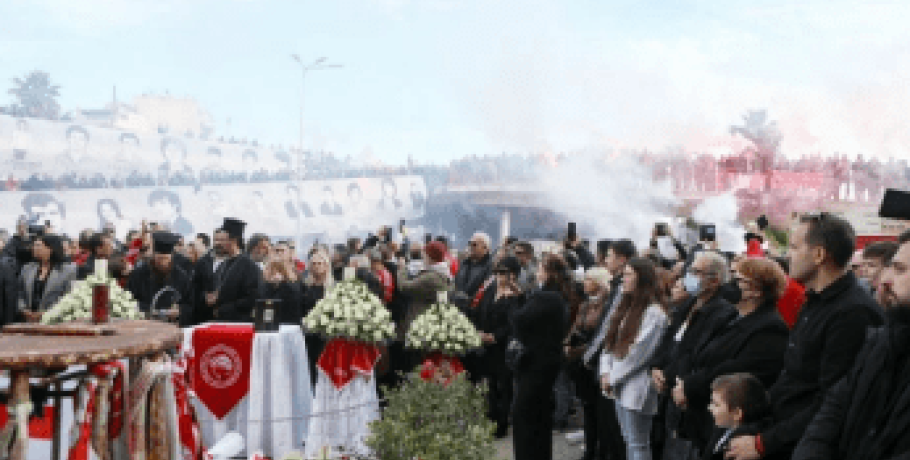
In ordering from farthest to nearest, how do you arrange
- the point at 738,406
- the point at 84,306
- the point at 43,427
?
the point at 84,306
the point at 43,427
the point at 738,406

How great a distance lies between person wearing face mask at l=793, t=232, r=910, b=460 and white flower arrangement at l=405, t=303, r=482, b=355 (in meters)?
4.42

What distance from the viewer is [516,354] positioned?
6.80 metres

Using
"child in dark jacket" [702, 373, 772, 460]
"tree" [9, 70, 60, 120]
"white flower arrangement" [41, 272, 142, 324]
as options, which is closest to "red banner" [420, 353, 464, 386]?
"white flower arrangement" [41, 272, 142, 324]

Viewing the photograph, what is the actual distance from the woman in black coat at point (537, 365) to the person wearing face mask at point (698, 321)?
3.27 ft

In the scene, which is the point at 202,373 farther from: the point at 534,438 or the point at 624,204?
the point at 624,204

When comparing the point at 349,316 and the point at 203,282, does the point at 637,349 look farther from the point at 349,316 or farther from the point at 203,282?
the point at 203,282

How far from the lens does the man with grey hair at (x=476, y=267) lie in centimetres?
990

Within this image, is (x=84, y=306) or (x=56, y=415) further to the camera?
(x=84, y=306)

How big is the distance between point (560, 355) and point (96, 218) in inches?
981

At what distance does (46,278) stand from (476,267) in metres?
4.82

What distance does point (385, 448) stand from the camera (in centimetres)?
501

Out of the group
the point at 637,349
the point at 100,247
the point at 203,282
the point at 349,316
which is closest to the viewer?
the point at 637,349

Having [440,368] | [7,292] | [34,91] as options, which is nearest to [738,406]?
[440,368]

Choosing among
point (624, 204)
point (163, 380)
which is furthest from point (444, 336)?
point (624, 204)
